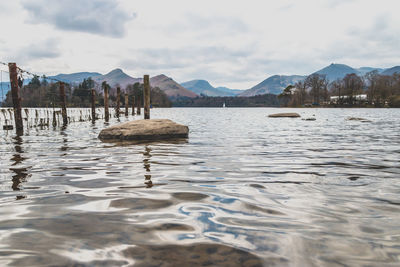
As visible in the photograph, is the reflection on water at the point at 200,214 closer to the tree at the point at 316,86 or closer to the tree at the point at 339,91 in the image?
the tree at the point at 339,91

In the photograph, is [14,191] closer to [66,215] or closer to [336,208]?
[66,215]

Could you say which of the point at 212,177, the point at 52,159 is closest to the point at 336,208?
the point at 212,177

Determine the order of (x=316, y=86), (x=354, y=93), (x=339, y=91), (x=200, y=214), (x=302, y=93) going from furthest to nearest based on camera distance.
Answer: (x=302, y=93)
(x=316, y=86)
(x=354, y=93)
(x=339, y=91)
(x=200, y=214)

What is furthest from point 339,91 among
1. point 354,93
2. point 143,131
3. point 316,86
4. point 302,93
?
point 143,131

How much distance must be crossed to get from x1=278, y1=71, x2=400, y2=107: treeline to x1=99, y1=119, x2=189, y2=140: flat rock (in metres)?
101

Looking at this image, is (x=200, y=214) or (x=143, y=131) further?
(x=143, y=131)

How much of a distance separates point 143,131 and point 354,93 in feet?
362

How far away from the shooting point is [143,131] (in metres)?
11.0

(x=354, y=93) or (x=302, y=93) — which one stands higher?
(x=302, y=93)

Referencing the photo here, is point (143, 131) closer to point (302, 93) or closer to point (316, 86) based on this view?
point (316, 86)

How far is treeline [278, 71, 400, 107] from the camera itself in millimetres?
92062

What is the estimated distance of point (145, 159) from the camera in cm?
643

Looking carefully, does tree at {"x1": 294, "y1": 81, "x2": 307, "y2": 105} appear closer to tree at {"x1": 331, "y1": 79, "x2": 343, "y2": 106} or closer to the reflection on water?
tree at {"x1": 331, "y1": 79, "x2": 343, "y2": 106}

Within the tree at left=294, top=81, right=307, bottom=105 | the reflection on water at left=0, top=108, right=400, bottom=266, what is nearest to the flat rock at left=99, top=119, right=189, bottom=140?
the reflection on water at left=0, top=108, right=400, bottom=266
